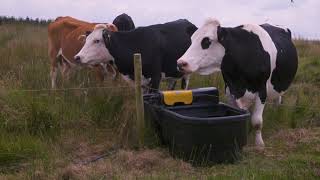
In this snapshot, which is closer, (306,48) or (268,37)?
(268,37)

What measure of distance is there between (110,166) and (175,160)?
804 mm

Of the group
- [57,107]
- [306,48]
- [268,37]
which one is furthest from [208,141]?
[306,48]

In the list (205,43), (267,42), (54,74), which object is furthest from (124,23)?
(267,42)

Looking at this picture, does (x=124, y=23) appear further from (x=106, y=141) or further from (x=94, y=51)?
(x=106, y=141)

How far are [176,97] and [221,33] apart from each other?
3.25ft

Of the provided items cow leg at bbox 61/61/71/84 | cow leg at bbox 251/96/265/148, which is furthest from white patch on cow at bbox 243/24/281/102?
cow leg at bbox 61/61/71/84

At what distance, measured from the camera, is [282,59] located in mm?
7465

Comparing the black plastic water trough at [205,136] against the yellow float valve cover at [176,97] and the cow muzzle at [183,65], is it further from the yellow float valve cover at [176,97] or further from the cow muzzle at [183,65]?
the cow muzzle at [183,65]

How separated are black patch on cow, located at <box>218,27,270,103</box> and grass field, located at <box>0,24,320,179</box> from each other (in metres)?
0.72

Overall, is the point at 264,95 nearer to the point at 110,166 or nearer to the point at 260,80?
the point at 260,80

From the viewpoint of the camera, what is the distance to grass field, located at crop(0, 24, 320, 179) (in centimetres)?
573

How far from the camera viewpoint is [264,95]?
7.21 m

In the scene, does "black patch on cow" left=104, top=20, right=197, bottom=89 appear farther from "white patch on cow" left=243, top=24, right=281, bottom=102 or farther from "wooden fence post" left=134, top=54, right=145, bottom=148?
"wooden fence post" left=134, top=54, right=145, bottom=148

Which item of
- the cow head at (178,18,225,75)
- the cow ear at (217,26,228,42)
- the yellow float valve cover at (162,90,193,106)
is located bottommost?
the yellow float valve cover at (162,90,193,106)
